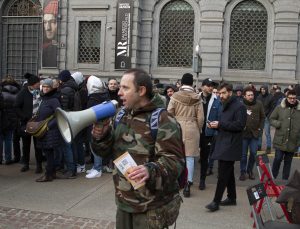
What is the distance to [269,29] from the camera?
18.8 meters

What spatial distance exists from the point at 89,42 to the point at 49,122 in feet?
44.9

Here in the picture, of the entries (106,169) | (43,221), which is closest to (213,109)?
(106,169)

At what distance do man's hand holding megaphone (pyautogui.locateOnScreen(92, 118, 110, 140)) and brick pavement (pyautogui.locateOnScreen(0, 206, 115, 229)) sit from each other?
101 inches

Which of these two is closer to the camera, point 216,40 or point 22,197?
point 22,197

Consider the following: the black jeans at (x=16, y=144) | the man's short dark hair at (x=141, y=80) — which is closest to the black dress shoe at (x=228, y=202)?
the man's short dark hair at (x=141, y=80)

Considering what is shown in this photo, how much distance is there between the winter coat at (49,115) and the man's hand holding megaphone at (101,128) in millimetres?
4445

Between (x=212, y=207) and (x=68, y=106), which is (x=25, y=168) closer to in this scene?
(x=68, y=106)

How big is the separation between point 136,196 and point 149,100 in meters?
0.71

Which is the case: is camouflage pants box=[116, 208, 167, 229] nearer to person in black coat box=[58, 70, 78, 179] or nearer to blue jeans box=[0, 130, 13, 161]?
person in black coat box=[58, 70, 78, 179]

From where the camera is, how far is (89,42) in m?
20.4

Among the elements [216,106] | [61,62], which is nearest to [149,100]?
[216,106]

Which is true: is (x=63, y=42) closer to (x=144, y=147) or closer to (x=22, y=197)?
(x=22, y=197)

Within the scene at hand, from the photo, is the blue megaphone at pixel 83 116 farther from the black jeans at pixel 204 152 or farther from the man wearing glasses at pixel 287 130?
the man wearing glasses at pixel 287 130

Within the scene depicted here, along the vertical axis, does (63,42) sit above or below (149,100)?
above
